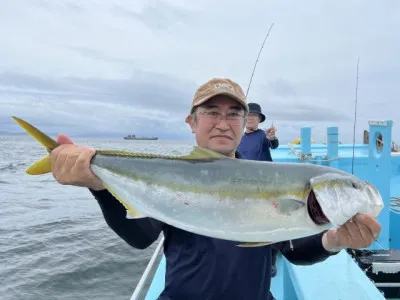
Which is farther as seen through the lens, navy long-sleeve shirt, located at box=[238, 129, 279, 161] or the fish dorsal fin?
navy long-sleeve shirt, located at box=[238, 129, 279, 161]

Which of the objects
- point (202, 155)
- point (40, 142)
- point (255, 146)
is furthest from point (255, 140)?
point (40, 142)

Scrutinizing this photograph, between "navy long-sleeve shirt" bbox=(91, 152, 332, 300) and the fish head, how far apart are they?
0.67 metres

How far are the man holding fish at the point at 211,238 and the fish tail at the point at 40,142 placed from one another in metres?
0.05

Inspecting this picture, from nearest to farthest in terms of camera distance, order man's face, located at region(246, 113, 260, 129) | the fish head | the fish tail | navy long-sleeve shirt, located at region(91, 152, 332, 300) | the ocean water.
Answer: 1. the fish head
2. the fish tail
3. navy long-sleeve shirt, located at region(91, 152, 332, 300)
4. man's face, located at region(246, 113, 260, 129)
5. the ocean water

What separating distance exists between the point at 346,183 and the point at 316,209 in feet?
0.79

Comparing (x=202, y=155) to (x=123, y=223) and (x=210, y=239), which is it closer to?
(x=210, y=239)

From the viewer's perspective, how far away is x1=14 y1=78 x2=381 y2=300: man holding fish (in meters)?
2.31

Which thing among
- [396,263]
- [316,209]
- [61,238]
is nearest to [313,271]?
[396,263]

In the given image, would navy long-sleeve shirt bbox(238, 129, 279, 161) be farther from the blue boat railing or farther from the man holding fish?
the man holding fish

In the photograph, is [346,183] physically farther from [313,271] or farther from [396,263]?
[396,263]

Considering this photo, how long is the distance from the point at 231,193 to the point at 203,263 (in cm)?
64

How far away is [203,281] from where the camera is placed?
8.13 feet

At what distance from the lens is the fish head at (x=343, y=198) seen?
2.06 meters

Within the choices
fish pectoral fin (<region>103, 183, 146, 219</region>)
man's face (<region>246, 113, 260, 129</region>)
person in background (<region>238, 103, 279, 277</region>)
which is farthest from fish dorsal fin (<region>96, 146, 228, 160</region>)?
man's face (<region>246, 113, 260, 129</region>)
